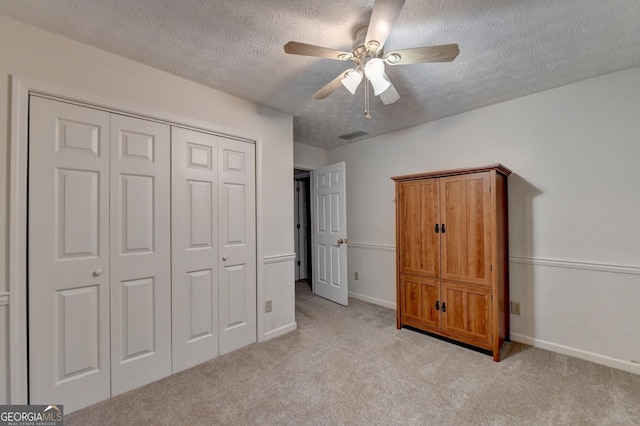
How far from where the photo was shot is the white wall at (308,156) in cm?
404

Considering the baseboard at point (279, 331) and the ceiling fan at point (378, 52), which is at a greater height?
the ceiling fan at point (378, 52)

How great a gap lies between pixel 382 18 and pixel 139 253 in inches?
83.6

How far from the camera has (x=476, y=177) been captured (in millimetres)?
2402

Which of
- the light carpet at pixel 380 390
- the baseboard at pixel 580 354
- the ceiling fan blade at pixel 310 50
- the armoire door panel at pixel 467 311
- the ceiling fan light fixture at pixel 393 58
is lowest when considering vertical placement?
the light carpet at pixel 380 390

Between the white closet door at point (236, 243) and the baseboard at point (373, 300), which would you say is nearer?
the white closet door at point (236, 243)

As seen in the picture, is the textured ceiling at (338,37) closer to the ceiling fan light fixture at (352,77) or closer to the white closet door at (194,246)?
the ceiling fan light fixture at (352,77)

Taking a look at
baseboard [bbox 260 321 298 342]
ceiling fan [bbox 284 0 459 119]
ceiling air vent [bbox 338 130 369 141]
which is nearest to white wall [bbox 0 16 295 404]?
baseboard [bbox 260 321 298 342]

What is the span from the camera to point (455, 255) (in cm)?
254

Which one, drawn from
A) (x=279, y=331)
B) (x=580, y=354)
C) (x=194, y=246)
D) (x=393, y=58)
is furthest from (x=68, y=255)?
(x=580, y=354)

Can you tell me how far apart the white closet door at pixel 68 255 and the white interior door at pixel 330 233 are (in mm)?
2531

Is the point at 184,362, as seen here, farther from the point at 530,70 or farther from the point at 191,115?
the point at 530,70

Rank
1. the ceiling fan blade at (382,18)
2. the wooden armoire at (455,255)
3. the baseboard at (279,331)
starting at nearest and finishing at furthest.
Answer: the ceiling fan blade at (382,18) < the wooden armoire at (455,255) < the baseboard at (279,331)

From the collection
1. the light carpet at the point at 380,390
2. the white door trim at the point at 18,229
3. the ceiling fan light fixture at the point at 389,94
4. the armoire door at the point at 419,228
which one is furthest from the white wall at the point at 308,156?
the white door trim at the point at 18,229

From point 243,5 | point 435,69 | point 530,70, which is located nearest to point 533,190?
point 530,70
